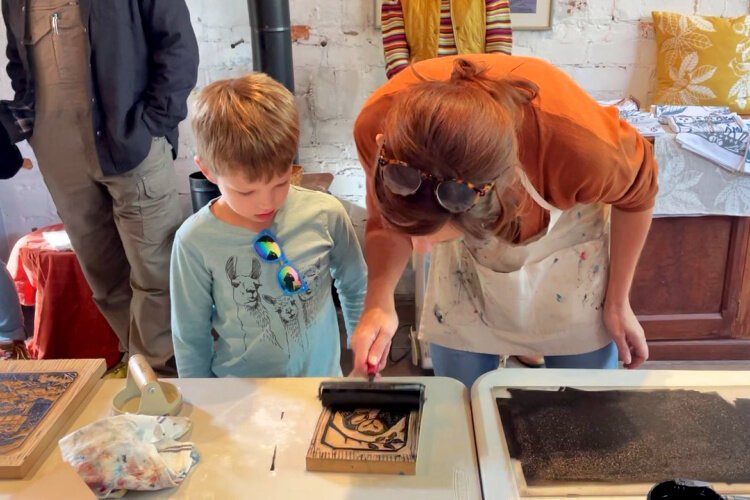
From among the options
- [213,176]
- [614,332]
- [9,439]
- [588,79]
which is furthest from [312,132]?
[9,439]

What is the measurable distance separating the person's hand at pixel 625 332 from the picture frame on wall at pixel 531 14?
5.35 feet

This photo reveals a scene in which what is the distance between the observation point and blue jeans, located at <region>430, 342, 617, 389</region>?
128 cm

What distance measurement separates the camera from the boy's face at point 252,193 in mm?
1169

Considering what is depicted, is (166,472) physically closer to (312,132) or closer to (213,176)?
(213,176)

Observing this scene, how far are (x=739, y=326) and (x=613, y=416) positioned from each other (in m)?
1.75

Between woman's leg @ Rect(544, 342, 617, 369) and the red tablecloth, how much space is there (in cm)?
177

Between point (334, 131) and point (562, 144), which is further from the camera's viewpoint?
point (334, 131)

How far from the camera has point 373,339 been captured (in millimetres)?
1063

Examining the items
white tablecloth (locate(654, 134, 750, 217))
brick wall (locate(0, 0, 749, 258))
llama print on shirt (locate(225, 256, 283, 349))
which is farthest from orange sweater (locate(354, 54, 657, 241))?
brick wall (locate(0, 0, 749, 258))

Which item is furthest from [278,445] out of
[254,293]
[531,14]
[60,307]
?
[531,14]

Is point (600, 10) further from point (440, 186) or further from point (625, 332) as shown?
point (440, 186)

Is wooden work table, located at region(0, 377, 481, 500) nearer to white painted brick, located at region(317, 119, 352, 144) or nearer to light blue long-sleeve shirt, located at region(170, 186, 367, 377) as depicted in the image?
light blue long-sleeve shirt, located at region(170, 186, 367, 377)

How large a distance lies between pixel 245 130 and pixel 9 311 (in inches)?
65.8

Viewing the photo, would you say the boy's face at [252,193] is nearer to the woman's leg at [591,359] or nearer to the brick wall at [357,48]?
the woman's leg at [591,359]
